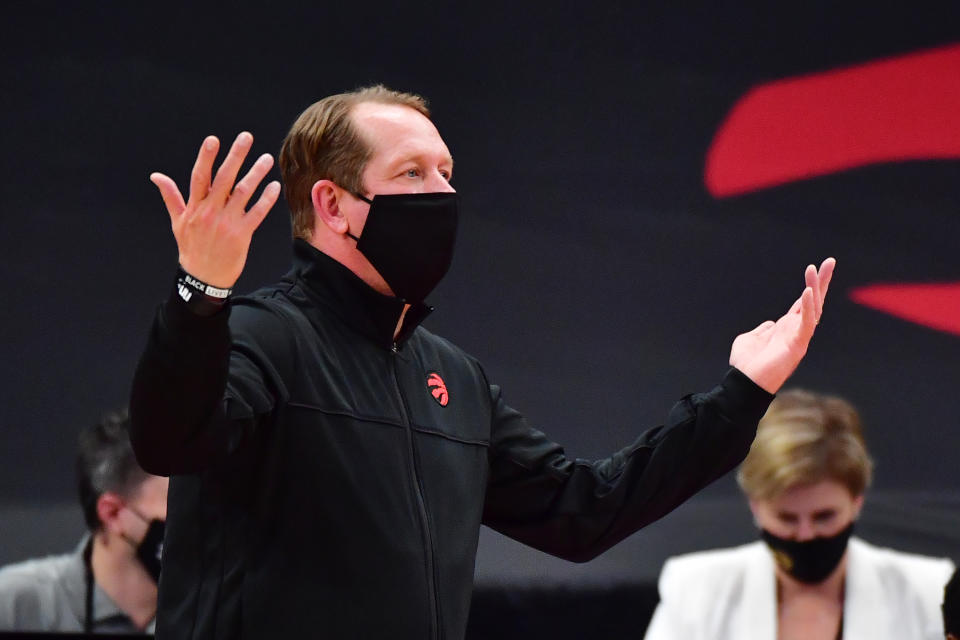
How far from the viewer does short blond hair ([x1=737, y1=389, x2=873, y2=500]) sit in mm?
3209

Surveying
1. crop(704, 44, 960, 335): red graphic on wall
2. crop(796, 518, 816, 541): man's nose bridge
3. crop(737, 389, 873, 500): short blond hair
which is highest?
crop(704, 44, 960, 335): red graphic on wall

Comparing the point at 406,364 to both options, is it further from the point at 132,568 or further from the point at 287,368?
the point at 132,568

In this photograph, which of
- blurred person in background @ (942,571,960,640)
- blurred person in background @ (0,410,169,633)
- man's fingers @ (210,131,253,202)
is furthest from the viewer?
blurred person in background @ (0,410,169,633)

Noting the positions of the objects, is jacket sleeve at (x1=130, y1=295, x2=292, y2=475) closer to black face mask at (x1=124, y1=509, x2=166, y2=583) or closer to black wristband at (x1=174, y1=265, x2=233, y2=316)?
black wristband at (x1=174, y1=265, x2=233, y2=316)

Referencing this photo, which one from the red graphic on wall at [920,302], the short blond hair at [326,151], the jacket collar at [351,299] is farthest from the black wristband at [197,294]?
the red graphic on wall at [920,302]

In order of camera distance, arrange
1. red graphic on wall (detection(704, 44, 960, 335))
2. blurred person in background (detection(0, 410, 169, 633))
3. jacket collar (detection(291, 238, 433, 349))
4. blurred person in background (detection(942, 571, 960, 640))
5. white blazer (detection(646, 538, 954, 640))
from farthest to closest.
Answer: red graphic on wall (detection(704, 44, 960, 335)) → blurred person in background (detection(0, 410, 169, 633)) → white blazer (detection(646, 538, 954, 640)) → blurred person in background (detection(942, 571, 960, 640)) → jacket collar (detection(291, 238, 433, 349))

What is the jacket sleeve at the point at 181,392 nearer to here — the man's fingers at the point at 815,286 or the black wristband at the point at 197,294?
the black wristband at the point at 197,294

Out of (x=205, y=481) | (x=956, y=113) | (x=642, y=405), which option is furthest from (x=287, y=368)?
(x=956, y=113)

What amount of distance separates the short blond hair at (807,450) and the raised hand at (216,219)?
2.19m

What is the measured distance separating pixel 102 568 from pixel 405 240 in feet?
6.28

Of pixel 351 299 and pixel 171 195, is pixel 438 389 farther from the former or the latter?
pixel 171 195

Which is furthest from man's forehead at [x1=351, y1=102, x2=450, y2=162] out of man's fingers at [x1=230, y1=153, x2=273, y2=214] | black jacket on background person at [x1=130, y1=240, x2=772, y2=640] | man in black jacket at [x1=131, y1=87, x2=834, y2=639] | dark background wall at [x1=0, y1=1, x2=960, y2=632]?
dark background wall at [x1=0, y1=1, x2=960, y2=632]

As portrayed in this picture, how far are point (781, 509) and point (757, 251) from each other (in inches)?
27.5

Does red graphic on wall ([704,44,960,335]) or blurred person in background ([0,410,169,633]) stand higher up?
red graphic on wall ([704,44,960,335])
